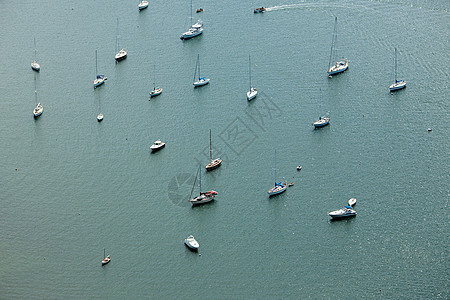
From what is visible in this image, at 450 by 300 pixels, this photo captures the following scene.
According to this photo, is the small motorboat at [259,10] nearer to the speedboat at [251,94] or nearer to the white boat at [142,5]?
the white boat at [142,5]

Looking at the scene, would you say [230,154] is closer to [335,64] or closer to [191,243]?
[191,243]

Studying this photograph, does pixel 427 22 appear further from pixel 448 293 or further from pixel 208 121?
pixel 448 293

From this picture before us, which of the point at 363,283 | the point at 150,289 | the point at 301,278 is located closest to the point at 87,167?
the point at 150,289

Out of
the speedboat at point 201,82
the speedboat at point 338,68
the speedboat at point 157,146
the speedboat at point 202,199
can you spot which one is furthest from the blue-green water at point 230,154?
the speedboat at point 157,146

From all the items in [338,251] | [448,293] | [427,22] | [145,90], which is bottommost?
[448,293]

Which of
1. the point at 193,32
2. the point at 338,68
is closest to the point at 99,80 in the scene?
the point at 193,32

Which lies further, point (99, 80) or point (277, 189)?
point (99, 80)

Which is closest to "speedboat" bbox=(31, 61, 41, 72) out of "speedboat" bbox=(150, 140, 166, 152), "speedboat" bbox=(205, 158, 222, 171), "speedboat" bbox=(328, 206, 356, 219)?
"speedboat" bbox=(150, 140, 166, 152)
